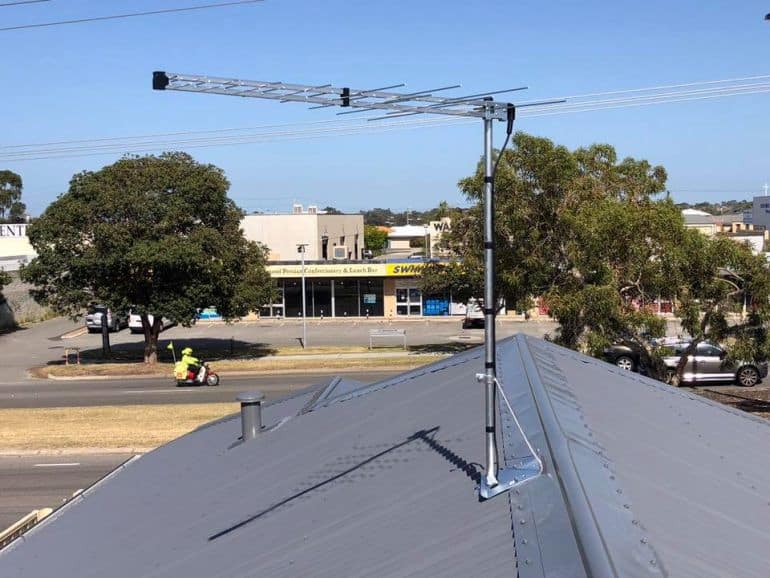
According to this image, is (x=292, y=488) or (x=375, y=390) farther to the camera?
(x=375, y=390)

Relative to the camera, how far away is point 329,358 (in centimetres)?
3325

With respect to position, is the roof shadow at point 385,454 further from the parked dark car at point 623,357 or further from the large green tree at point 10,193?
the large green tree at point 10,193

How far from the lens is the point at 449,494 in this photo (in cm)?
500

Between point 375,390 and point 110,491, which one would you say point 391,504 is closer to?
point 375,390

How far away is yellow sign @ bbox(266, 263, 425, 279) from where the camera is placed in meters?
49.2

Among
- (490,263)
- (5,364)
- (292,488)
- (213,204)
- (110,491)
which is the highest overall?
(213,204)

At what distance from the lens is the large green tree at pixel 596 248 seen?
1680 cm

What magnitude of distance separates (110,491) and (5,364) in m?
29.7

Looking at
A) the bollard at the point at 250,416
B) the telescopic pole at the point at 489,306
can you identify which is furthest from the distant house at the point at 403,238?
the telescopic pole at the point at 489,306

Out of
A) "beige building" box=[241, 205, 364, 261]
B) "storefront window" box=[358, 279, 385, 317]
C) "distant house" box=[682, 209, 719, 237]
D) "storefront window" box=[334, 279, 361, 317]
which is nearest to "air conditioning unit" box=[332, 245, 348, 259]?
"beige building" box=[241, 205, 364, 261]

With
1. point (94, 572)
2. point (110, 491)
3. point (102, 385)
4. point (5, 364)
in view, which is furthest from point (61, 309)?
point (94, 572)

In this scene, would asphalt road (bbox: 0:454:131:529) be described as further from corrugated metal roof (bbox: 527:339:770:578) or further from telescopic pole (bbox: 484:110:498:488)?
telescopic pole (bbox: 484:110:498:488)

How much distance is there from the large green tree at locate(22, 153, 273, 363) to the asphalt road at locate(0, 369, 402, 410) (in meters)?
3.07

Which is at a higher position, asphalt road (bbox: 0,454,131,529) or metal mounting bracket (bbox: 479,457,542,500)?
metal mounting bracket (bbox: 479,457,542,500)
